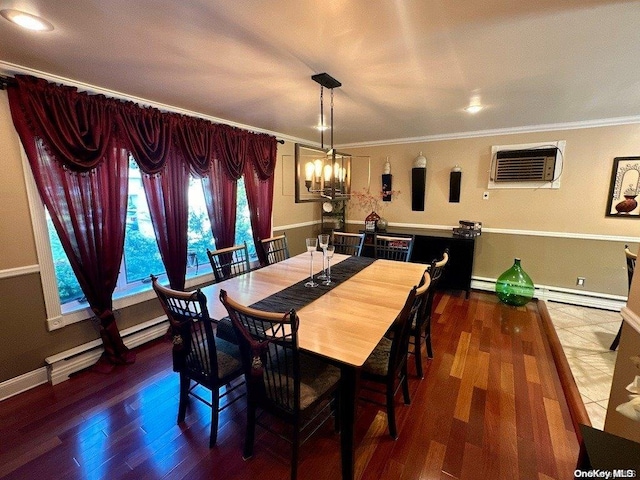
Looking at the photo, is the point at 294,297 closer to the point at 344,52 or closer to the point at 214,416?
the point at 214,416

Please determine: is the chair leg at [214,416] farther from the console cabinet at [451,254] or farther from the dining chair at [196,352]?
the console cabinet at [451,254]

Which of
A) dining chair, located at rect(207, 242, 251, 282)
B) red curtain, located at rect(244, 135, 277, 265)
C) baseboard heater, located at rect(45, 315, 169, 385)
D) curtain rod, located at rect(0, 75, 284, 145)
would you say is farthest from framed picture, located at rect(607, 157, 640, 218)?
curtain rod, located at rect(0, 75, 284, 145)

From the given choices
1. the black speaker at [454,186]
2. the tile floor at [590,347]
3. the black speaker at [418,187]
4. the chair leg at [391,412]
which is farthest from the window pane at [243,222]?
the tile floor at [590,347]

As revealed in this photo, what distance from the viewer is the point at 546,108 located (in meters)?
2.76

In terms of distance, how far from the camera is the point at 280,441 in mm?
1696

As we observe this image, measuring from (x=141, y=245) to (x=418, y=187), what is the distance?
3.67 metres

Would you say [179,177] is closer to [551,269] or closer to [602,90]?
[602,90]

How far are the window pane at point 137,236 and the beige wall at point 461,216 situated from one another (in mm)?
361

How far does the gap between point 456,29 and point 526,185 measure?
3109 mm

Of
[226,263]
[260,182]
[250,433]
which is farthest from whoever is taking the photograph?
[260,182]

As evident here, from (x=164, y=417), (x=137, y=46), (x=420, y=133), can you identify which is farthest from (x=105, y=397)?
(x=420, y=133)

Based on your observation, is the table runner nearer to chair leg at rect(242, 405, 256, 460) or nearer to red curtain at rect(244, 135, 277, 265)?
chair leg at rect(242, 405, 256, 460)

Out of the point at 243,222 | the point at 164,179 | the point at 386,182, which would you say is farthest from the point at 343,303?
the point at 386,182

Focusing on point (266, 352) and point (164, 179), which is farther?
point (164, 179)
